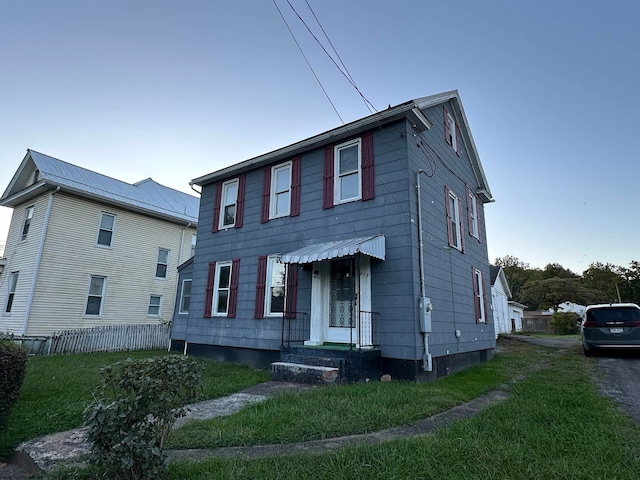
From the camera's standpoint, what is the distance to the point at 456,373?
8172mm

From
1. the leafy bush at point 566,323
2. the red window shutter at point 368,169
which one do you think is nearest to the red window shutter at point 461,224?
the red window shutter at point 368,169

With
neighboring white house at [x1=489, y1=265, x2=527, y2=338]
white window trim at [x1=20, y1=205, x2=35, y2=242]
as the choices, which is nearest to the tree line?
neighboring white house at [x1=489, y1=265, x2=527, y2=338]

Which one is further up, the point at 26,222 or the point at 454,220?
the point at 26,222

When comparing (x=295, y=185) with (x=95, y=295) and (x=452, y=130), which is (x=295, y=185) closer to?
(x=452, y=130)

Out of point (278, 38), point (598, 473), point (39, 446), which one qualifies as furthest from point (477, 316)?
point (39, 446)

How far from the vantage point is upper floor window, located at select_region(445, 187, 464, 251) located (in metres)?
9.34

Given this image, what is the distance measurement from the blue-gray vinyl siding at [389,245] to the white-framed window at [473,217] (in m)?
0.31

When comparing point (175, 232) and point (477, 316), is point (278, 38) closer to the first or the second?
point (477, 316)

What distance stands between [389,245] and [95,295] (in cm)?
1326

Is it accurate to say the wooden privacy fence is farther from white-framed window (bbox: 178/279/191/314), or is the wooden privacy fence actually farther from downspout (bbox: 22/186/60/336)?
white-framed window (bbox: 178/279/191/314)

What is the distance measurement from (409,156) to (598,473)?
6147 mm

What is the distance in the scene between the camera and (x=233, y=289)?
10133 millimetres

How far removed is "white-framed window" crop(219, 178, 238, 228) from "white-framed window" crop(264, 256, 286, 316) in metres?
2.39

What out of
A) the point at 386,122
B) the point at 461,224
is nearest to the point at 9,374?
the point at 386,122
